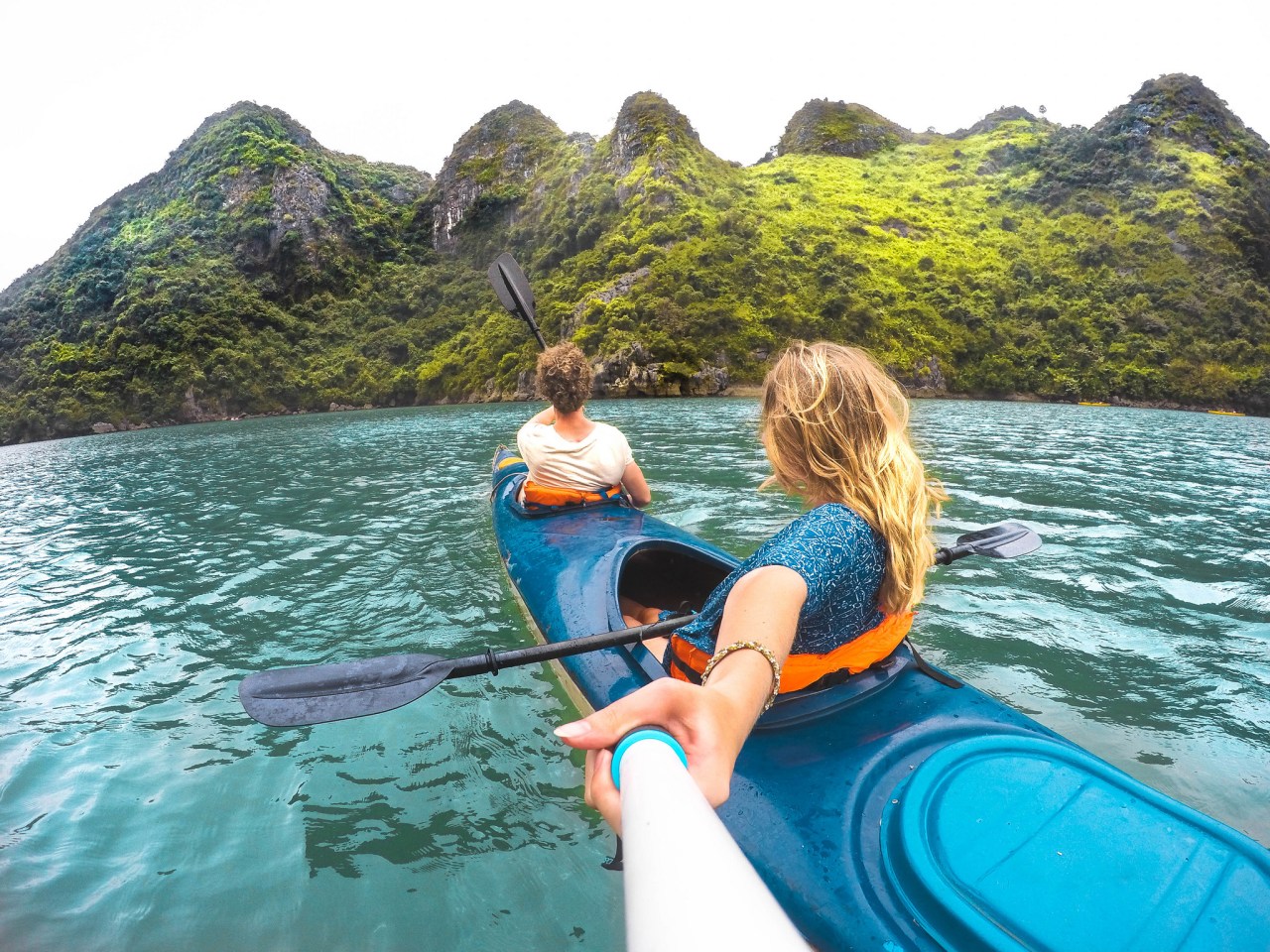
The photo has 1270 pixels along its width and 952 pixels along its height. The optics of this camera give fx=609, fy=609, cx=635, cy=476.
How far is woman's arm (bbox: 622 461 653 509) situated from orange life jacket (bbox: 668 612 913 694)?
2558mm

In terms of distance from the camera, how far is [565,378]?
4.03m

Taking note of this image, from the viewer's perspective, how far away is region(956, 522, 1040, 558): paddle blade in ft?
9.88

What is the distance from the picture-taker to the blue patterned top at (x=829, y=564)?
1.30 m

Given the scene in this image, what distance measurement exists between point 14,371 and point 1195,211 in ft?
302

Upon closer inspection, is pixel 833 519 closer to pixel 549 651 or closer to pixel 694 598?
pixel 549 651

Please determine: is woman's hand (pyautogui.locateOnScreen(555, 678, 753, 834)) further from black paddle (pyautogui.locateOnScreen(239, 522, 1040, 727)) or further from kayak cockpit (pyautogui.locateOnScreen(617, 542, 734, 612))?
kayak cockpit (pyautogui.locateOnScreen(617, 542, 734, 612))

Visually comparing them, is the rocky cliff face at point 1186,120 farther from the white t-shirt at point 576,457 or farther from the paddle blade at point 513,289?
the white t-shirt at point 576,457

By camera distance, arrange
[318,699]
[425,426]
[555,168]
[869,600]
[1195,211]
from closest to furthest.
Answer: [869,600]
[318,699]
[425,426]
[1195,211]
[555,168]

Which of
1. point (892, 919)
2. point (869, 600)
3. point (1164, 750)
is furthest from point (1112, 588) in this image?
point (892, 919)

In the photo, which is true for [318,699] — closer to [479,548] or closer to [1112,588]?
[479,548]

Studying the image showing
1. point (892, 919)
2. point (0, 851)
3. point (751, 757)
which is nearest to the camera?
point (892, 919)

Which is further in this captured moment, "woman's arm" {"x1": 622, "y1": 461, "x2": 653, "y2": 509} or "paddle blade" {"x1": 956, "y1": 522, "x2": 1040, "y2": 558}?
"woman's arm" {"x1": 622, "y1": 461, "x2": 653, "y2": 509}

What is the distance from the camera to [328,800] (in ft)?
8.01

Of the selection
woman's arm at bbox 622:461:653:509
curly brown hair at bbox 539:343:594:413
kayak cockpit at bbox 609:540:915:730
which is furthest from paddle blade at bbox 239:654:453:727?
woman's arm at bbox 622:461:653:509
